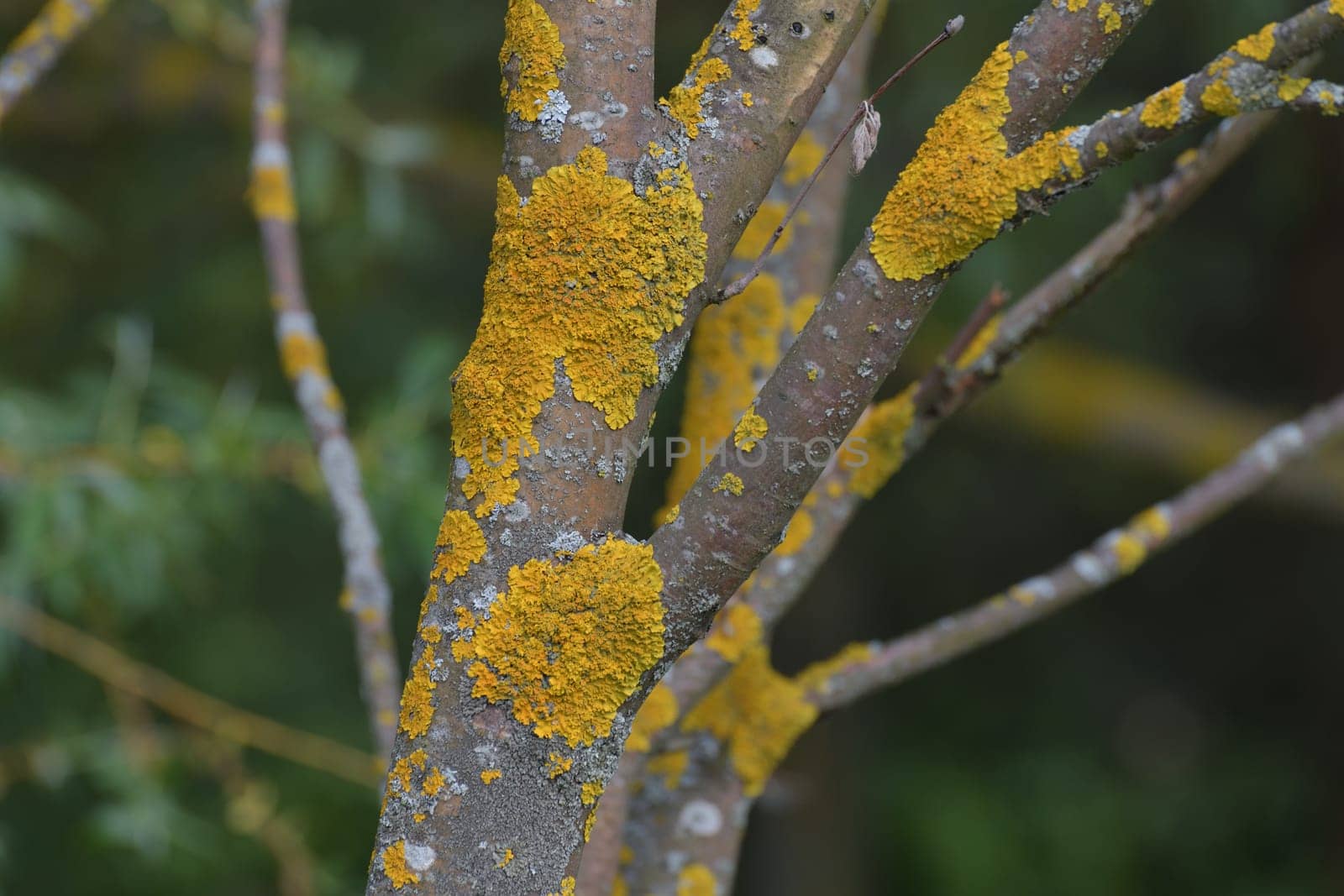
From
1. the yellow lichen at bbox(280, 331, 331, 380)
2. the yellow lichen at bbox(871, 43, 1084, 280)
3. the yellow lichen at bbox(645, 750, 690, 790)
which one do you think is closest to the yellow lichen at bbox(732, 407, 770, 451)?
the yellow lichen at bbox(871, 43, 1084, 280)

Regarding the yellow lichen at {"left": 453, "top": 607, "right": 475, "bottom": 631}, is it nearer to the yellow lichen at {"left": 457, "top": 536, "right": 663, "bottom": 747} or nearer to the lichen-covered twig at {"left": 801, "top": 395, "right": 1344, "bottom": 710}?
the yellow lichen at {"left": 457, "top": 536, "right": 663, "bottom": 747}

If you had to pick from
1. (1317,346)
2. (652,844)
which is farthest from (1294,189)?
(652,844)

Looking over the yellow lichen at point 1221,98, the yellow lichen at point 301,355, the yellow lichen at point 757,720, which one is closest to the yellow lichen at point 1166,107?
the yellow lichen at point 1221,98

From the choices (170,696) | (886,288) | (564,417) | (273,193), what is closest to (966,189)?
(886,288)

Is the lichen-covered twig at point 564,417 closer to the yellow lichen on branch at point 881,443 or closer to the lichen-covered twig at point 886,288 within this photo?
the lichen-covered twig at point 886,288

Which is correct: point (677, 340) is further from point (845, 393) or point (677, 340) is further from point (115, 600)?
point (115, 600)
